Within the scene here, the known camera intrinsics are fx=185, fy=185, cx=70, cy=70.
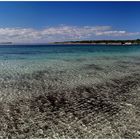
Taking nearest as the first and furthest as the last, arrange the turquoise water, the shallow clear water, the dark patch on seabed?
the dark patch on seabed < the shallow clear water < the turquoise water

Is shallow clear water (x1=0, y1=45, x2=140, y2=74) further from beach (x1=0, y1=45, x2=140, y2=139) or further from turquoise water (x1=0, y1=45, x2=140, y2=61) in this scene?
beach (x1=0, y1=45, x2=140, y2=139)

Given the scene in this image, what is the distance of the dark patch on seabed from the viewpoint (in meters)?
7.30

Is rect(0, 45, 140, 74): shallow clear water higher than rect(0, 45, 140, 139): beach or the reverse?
higher

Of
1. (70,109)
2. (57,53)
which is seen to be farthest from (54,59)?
(70,109)

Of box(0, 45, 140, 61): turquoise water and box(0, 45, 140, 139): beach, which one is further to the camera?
box(0, 45, 140, 61): turquoise water

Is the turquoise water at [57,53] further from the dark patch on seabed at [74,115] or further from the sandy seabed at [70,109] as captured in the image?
the dark patch on seabed at [74,115]

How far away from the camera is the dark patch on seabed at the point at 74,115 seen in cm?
730

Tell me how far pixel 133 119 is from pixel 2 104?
22.5ft

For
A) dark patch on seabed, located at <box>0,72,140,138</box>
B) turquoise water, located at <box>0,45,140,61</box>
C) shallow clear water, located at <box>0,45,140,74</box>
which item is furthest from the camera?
turquoise water, located at <box>0,45,140,61</box>

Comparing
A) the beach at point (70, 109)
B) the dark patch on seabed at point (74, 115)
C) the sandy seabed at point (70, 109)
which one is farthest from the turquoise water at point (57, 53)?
the dark patch on seabed at point (74, 115)

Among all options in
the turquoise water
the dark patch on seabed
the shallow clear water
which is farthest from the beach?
the turquoise water

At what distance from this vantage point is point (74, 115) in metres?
8.75

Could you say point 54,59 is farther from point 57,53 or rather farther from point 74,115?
point 74,115

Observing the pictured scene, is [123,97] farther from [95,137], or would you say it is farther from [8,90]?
[8,90]
